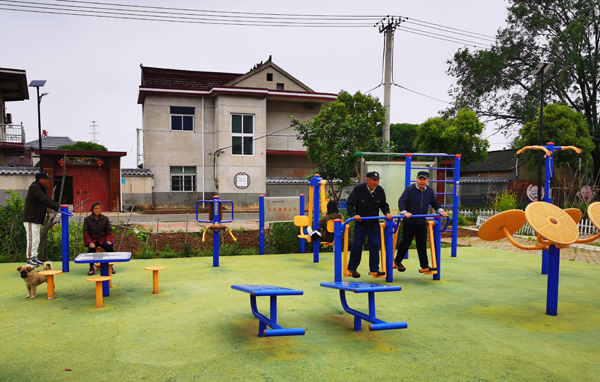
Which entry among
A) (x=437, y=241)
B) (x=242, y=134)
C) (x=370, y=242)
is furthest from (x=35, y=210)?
(x=242, y=134)

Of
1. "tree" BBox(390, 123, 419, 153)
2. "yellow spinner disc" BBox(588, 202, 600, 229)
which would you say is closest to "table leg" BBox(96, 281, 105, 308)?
"yellow spinner disc" BBox(588, 202, 600, 229)

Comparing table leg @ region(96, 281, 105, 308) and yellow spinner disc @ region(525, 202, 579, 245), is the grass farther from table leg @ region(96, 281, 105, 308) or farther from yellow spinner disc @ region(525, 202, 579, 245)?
yellow spinner disc @ region(525, 202, 579, 245)

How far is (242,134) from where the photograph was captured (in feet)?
91.1

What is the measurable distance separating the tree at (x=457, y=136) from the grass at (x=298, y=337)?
20540 millimetres

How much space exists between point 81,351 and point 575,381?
162 inches

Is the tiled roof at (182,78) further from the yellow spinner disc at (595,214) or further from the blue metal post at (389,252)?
the yellow spinner disc at (595,214)

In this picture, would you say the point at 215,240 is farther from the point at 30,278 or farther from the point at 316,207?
the point at 30,278

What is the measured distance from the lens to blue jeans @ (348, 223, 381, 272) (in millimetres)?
7246

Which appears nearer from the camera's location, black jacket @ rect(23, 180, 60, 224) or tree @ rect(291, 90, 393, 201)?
black jacket @ rect(23, 180, 60, 224)

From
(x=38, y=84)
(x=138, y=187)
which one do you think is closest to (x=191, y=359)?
(x=38, y=84)

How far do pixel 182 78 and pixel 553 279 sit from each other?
27.5m

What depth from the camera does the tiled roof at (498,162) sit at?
35219 mm

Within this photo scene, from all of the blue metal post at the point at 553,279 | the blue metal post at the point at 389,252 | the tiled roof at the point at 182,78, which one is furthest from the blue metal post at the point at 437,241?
the tiled roof at the point at 182,78

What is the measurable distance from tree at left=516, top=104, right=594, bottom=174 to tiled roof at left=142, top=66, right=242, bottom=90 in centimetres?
1892
